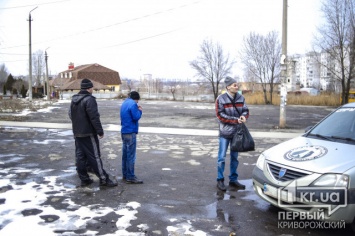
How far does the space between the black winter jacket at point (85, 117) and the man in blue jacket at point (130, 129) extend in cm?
50

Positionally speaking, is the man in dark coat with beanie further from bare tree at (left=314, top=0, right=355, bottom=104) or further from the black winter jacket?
bare tree at (left=314, top=0, right=355, bottom=104)

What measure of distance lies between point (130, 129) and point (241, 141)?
201 centimetres

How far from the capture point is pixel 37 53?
89.1 metres

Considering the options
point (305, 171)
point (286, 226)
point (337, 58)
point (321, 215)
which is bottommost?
point (286, 226)

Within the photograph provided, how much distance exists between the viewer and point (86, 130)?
612 centimetres

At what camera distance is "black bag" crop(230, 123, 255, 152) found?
5926mm

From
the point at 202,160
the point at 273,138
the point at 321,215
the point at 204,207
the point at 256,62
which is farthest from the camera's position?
the point at 256,62

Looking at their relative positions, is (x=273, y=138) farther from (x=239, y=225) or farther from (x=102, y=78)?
(x=102, y=78)

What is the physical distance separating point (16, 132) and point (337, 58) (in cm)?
2615

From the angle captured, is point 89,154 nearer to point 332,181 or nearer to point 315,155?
point 315,155

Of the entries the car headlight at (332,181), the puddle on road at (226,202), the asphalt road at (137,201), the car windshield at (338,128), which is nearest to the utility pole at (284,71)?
the asphalt road at (137,201)

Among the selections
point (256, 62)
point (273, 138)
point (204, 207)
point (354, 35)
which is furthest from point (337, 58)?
point (204, 207)

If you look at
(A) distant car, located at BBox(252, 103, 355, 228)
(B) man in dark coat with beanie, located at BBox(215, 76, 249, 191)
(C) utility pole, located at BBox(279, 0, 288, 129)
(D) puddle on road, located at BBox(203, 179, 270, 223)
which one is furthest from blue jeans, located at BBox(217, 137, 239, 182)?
(C) utility pole, located at BBox(279, 0, 288, 129)

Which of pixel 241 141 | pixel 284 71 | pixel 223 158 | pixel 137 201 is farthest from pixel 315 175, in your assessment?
pixel 284 71
